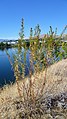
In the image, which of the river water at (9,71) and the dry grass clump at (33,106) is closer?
the dry grass clump at (33,106)

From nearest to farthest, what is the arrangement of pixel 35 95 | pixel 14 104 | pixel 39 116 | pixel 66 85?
pixel 39 116
pixel 14 104
pixel 35 95
pixel 66 85

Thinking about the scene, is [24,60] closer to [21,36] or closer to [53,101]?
[21,36]

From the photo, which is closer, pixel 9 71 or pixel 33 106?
pixel 33 106

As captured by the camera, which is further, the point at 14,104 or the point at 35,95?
the point at 35,95

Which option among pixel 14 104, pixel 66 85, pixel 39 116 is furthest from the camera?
pixel 66 85

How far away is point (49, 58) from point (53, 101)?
3.47ft

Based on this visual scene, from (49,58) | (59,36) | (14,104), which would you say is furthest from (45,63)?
(14,104)

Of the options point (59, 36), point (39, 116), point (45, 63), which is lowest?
point (39, 116)

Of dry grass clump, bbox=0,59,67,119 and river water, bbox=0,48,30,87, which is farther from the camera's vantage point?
river water, bbox=0,48,30,87

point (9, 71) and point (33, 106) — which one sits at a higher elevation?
point (33, 106)

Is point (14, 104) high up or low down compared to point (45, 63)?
down

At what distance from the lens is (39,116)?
5.71 meters

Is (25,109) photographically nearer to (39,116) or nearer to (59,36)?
(39,116)

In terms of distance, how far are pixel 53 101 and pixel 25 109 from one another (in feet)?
2.20
